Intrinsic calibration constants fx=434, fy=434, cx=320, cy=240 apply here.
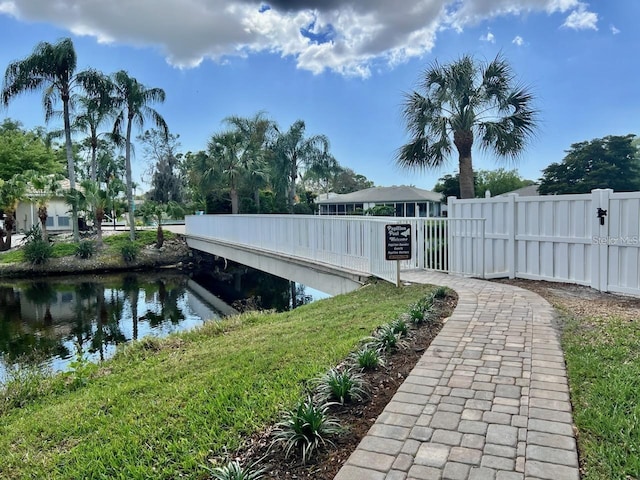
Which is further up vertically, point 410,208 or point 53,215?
point 53,215

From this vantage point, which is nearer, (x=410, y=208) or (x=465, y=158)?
(x=465, y=158)

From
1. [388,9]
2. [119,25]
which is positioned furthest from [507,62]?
[119,25]

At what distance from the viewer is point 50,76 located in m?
22.3

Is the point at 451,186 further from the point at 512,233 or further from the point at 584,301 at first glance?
the point at 584,301

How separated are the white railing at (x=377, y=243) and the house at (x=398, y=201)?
83.2 ft

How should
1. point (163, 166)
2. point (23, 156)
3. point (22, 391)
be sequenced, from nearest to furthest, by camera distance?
point (22, 391), point (23, 156), point (163, 166)

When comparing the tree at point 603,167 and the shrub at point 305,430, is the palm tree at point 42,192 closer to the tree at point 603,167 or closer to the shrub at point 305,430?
the shrub at point 305,430

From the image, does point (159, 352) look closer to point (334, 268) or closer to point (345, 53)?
point (334, 268)

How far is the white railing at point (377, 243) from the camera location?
850cm

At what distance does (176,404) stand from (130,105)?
2452 centimetres

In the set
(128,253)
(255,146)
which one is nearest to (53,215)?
(128,253)

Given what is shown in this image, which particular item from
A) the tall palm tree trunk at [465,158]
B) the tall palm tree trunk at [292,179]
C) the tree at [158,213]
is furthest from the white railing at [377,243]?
the tall palm tree trunk at [292,179]

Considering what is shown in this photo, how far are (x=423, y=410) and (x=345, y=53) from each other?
816 inches

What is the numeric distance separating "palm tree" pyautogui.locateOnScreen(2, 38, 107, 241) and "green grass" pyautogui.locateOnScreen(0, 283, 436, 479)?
69.6ft
